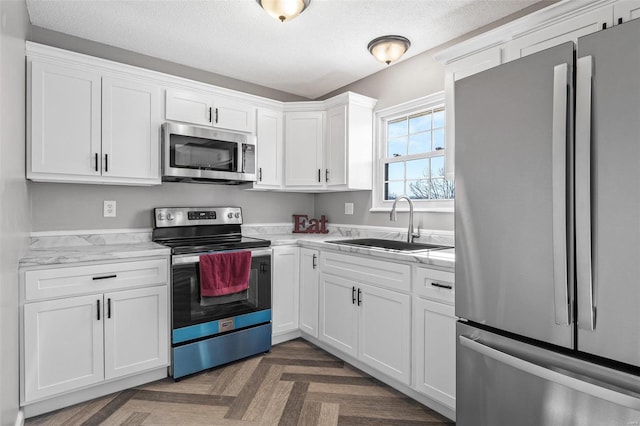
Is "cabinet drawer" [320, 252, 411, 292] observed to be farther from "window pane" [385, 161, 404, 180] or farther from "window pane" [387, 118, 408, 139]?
"window pane" [387, 118, 408, 139]

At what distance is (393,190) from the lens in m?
3.26

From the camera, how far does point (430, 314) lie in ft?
6.54

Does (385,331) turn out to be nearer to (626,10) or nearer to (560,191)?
(560,191)

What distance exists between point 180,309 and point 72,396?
0.76 meters

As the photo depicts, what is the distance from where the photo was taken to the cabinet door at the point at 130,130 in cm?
247

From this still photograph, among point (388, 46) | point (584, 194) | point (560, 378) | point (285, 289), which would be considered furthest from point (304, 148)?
point (560, 378)

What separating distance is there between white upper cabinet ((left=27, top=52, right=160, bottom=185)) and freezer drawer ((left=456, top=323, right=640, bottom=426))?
2437 mm

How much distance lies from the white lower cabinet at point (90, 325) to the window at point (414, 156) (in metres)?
2.04

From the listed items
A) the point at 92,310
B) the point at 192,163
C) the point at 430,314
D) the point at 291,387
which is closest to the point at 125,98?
the point at 192,163

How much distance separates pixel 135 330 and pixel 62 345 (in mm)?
387

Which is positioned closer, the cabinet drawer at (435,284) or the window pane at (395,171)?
the cabinet drawer at (435,284)

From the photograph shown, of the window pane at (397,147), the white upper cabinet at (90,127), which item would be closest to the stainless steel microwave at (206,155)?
the white upper cabinet at (90,127)

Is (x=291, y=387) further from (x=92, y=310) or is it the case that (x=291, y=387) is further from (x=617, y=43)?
(x=617, y=43)

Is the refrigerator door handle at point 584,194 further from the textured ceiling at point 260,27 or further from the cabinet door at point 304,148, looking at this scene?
the cabinet door at point 304,148
